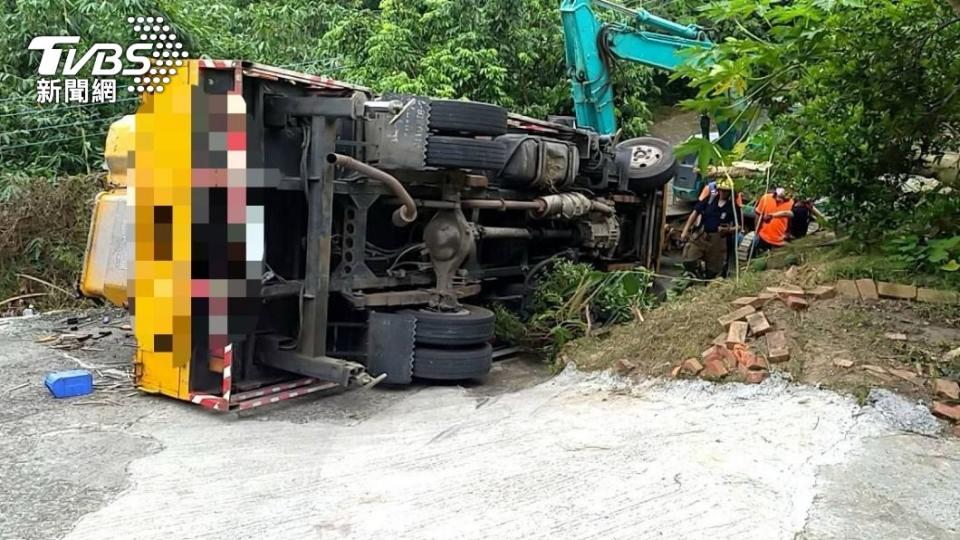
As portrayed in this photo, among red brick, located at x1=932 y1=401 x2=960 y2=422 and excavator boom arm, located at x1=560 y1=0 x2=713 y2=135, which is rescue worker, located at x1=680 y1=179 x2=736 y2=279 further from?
red brick, located at x1=932 y1=401 x2=960 y2=422

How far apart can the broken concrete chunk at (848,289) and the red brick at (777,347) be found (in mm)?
706

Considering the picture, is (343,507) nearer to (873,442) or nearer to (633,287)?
(873,442)

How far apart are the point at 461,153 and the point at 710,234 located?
5.28 metres

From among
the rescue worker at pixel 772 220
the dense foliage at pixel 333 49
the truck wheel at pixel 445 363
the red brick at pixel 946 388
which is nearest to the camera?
the red brick at pixel 946 388

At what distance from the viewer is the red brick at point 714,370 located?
5.48 metres

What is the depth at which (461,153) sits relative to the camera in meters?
6.08

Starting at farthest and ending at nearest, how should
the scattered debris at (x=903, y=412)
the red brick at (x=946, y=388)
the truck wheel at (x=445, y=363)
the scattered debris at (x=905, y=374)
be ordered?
the truck wheel at (x=445, y=363)
the scattered debris at (x=905, y=374)
the red brick at (x=946, y=388)
the scattered debris at (x=903, y=412)

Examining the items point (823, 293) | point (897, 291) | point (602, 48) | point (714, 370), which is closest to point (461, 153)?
point (714, 370)

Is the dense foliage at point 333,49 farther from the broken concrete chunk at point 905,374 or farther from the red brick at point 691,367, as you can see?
the broken concrete chunk at point 905,374

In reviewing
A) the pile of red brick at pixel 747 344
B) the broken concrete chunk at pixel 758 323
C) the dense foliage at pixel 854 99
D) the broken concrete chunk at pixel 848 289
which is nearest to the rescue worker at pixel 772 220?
the dense foliage at pixel 854 99

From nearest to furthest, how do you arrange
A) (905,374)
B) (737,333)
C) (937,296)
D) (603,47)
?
1. (905,374)
2. (737,333)
3. (937,296)
4. (603,47)

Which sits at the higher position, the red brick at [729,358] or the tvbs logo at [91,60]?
the tvbs logo at [91,60]

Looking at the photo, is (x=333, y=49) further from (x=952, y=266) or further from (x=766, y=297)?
(x=952, y=266)


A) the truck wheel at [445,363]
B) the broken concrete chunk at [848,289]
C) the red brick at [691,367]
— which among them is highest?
the broken concrete chunk at [848,289]
